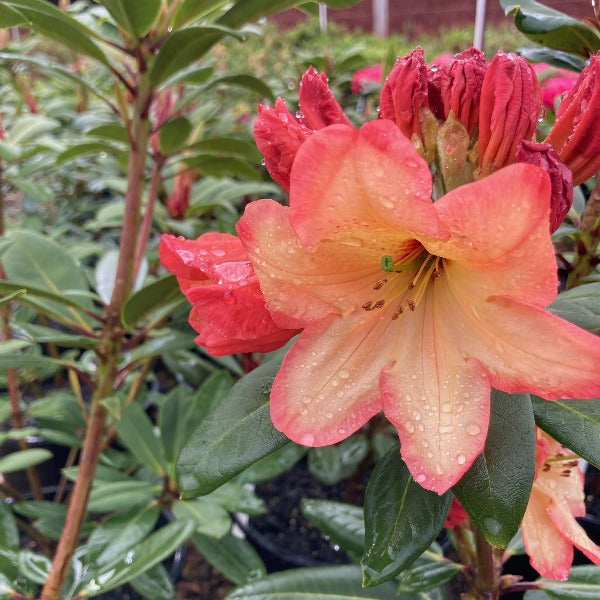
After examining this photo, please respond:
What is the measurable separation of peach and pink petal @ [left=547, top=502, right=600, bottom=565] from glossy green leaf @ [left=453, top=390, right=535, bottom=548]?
0.60 feet

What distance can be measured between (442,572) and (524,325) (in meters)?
0.56

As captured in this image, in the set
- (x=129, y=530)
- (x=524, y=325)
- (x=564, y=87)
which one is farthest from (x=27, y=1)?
(x=564, y=87)

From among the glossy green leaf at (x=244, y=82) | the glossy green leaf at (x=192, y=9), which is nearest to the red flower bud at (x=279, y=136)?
the glossy green leaf at (x=192, y=9)

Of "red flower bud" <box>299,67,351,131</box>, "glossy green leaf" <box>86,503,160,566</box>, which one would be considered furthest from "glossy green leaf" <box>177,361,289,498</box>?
"glossy green leaf" <box>86,503,160,566</box>

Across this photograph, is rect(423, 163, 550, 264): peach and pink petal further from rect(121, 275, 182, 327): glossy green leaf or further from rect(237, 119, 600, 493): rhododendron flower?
rect(121, 275, 182, 327): glossy green leaf

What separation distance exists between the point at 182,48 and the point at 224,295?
520 millimetres

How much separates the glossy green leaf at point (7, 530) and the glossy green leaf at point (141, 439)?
27 centimetres

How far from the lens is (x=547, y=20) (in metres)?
0.81

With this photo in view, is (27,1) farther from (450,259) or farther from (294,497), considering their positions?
(294,497)

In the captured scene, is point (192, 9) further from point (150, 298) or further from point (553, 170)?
point (553, 170)

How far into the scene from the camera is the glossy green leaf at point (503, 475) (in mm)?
577

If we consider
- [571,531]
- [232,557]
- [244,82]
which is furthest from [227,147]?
[571,531]

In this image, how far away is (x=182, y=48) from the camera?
938 mm

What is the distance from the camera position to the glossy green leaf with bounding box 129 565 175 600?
131cm
